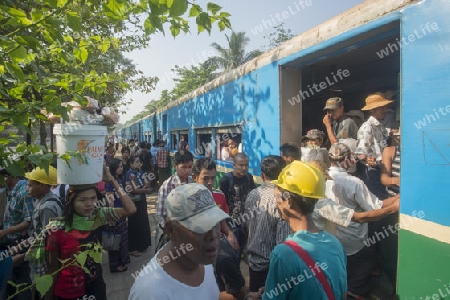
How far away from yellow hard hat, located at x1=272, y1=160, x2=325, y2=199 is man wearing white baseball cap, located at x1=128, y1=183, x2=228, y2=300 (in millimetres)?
550

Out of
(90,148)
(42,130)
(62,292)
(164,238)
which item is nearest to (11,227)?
(62,292)

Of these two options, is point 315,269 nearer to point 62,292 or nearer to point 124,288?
point 62,292

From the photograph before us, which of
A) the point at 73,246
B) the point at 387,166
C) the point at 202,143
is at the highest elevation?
the point at 202,143

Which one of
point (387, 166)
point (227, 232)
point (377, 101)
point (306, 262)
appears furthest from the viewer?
point (377, 101)

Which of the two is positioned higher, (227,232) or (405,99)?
(405,99)

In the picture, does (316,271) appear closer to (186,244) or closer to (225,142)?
(186,244)

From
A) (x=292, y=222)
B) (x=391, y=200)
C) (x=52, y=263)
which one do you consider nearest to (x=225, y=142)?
(x=391, y=200)

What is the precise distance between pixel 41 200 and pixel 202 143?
17.6 ft

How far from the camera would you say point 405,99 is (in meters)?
2.19

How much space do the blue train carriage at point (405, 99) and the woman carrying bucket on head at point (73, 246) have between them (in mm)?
2412

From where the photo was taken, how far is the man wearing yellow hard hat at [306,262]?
1.40 meters

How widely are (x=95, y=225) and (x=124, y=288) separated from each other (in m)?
2.05

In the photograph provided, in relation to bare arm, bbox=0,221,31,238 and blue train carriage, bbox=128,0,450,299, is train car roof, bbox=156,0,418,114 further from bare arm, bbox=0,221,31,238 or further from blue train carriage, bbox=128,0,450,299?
bare arm, bbox=0,221,31,238

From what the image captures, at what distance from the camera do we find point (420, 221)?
2.10 meters
